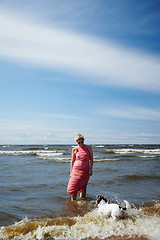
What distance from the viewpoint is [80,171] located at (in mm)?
6344

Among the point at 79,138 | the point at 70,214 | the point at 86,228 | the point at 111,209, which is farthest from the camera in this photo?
the point at 79,138

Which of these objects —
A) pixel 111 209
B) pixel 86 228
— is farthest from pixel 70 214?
pixel 111 209

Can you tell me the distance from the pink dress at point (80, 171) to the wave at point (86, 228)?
135 cm

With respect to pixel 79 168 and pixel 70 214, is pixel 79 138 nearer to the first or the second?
pixel 79 168

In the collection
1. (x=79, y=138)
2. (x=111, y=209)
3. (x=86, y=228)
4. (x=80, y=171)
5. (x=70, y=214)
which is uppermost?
(x=79, y=138)

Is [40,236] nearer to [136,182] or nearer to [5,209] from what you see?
[5,209]

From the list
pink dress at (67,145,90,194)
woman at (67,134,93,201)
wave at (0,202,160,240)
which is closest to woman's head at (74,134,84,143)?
woman at (67,134,93,201)

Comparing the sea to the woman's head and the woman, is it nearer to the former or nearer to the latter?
the woman

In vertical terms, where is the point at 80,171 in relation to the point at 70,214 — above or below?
above

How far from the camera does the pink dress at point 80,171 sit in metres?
6.33

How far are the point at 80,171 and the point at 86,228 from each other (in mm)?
2123

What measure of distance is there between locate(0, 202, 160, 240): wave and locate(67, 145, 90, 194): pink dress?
4.43ft

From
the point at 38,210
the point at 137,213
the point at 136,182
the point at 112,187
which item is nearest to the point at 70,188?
the point at 38,210

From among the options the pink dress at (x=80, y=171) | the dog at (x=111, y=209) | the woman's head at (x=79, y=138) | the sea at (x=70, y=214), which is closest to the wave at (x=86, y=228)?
the sea at (x=70, y=214)
